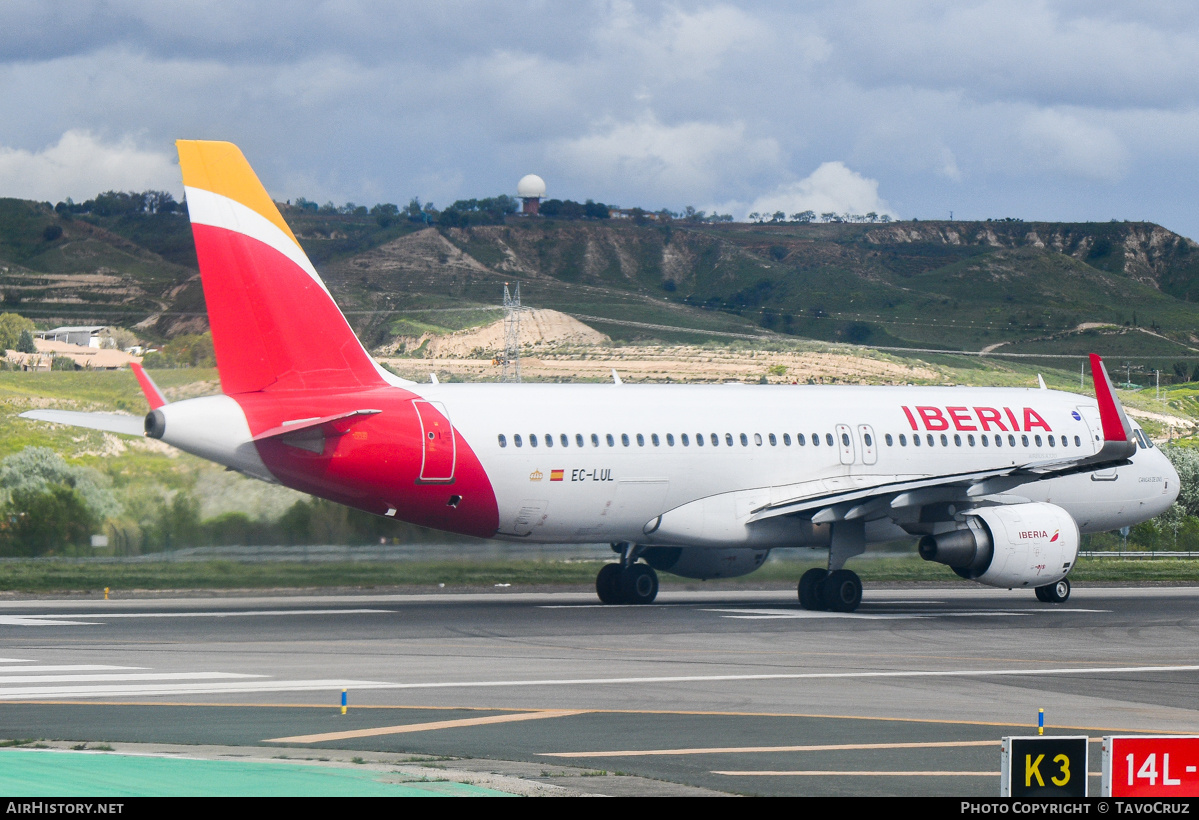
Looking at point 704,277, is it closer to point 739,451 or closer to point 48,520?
point 48,520

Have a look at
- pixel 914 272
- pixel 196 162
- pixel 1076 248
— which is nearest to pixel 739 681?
pixel 196 162

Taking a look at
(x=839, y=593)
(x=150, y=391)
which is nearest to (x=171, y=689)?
(x=150, y=391)

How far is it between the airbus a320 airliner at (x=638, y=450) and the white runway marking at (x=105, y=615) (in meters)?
2.74

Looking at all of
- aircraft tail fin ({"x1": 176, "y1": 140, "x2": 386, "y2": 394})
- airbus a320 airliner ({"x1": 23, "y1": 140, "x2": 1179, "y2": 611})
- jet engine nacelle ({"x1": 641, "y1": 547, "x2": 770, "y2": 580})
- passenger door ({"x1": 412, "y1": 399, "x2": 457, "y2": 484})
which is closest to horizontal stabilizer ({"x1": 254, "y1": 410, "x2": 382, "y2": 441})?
airbus a320 airliner ({"x1": 23, "y1": 140, "x2": 1179, "y2": 611})

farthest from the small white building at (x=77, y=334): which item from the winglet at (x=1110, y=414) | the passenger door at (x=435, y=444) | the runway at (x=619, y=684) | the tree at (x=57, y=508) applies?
the winglet at (x=1110, y=414)

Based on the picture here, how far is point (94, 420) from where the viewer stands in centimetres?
2497

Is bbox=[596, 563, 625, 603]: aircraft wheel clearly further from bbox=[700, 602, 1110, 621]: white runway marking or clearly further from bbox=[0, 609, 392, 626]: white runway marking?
bbox=[0, 609, 392, 626]: white runway marking

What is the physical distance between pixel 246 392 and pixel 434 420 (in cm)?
334

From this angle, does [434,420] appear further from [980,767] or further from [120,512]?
[980,767]

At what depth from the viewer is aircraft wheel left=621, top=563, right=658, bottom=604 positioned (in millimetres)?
30734

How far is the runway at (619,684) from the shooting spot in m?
12.5

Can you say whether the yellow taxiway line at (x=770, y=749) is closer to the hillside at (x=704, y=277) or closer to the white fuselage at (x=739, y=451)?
the white fuselage at (x=739, y=451)

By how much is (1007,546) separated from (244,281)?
581 inches
